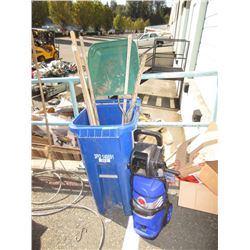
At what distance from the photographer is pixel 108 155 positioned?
1.53 m

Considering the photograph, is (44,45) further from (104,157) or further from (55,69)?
(104,157)

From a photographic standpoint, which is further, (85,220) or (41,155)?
(41,155)

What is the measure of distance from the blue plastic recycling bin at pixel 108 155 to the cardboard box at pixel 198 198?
0.50 metres

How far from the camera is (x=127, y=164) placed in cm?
157

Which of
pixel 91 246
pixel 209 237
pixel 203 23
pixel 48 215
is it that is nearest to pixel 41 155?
pixel 48 215

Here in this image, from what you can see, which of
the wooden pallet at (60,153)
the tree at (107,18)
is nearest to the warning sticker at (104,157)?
the wooden pallet at (60,153)

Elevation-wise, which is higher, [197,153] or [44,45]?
[44,45]

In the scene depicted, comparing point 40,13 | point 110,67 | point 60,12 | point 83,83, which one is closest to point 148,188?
point 83,83

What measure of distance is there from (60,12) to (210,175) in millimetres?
34227

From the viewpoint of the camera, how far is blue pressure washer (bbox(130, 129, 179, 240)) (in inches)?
59.2

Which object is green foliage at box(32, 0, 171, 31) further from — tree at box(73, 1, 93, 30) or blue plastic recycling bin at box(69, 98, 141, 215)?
blue plastic recycling bin at box(69, 98, 141, 215)
